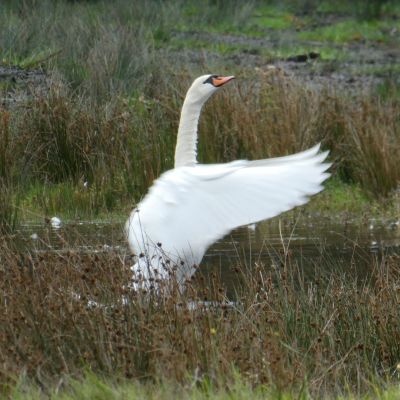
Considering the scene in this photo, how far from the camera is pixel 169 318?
3.54 metres

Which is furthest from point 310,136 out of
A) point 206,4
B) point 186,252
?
point 206,4

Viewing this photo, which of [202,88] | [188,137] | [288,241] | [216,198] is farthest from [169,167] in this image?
[216,198]

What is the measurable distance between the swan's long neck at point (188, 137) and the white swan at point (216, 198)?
1623 millimetres

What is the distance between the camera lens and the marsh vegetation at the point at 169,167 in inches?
129

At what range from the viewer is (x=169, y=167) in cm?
877

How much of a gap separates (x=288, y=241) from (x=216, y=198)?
282cm

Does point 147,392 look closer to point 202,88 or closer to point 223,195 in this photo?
point 223,195

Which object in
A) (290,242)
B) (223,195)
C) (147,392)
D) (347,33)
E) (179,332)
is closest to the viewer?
(147,392)

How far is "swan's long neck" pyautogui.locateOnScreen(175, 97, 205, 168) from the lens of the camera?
5.72 m

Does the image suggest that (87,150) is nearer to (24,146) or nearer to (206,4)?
(24,146)

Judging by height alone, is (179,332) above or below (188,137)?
below

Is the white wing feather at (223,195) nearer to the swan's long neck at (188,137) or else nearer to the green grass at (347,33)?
the swan's long neck at (188,137)

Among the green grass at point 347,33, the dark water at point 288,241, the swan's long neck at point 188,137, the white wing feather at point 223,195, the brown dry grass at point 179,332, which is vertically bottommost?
the green grass at point 347,33

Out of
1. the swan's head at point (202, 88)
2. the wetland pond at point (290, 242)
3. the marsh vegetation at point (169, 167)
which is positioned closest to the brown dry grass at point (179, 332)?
the marsh vegetation at point (169, 167)
